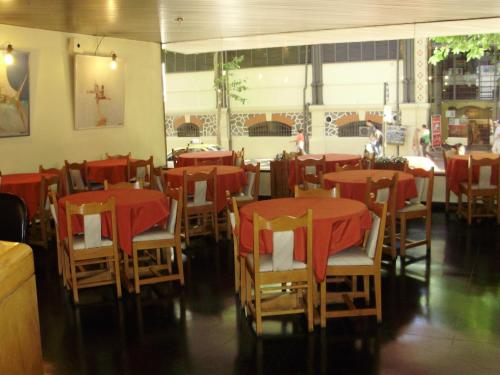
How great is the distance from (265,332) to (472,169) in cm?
479

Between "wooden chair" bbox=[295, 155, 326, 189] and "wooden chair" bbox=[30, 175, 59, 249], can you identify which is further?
"wooden chair" bbox=[295, 155, 326, 189]

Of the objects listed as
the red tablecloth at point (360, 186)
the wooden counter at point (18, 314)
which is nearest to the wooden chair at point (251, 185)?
the red tablecloth at point (360, 186)

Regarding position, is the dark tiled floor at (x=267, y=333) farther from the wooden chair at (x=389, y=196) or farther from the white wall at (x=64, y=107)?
the white wall at (x=64, y=107)

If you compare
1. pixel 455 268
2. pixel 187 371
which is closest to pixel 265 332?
pixel 187 371

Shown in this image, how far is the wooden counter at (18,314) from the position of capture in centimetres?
104

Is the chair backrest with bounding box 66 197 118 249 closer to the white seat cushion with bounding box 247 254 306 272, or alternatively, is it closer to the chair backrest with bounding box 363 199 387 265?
the white seat cushion with bounding box 247 254 306 272

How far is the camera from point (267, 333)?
428 cm

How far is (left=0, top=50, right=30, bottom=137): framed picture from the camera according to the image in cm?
783

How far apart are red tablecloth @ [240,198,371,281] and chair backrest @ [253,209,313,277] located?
120 mm

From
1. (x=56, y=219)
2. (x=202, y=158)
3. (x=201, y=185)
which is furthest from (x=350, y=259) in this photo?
(x=202, y=158)

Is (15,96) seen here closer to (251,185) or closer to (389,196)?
(251,185)

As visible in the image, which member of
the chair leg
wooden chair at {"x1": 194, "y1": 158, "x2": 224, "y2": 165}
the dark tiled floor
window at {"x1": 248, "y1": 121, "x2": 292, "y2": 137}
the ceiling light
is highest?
the ceiling light

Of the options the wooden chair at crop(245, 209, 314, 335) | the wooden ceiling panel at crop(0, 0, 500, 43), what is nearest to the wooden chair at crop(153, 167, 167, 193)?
the wooden ceiling panel at crop(0, 0, 500, 43)

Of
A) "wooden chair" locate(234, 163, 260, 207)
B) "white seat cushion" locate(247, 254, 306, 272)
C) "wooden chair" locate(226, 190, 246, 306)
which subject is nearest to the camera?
"white seat cushion" locate(247, 254, 306, 272)
